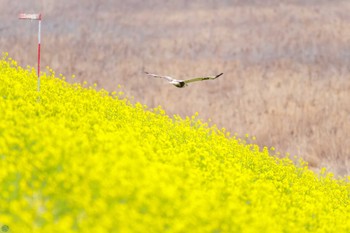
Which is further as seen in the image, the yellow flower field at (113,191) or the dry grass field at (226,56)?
the dry grass field at (226,56)

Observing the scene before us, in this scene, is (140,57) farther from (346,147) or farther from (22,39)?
(346,147)

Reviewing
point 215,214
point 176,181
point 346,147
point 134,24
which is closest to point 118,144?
point 176,181

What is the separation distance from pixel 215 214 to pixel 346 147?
1287 cm

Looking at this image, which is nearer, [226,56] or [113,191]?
[113,191]

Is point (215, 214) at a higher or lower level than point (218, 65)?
higher

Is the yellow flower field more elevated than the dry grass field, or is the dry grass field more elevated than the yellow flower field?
the yellow flower field

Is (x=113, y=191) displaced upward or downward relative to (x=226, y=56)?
upward

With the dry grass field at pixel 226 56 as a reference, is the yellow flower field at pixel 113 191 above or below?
above

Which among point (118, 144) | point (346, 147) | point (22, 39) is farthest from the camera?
point (22, 39)

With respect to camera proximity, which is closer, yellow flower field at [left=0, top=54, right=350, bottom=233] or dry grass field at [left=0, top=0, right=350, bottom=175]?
yellow flower field at [left=0, top=54, right=350, bottom=233]

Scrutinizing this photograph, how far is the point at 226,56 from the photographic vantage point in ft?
73.7

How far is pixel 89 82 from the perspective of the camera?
20891 millimetres

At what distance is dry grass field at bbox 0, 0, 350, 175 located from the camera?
65.8 feet

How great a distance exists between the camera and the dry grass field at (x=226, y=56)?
20.0 meters
